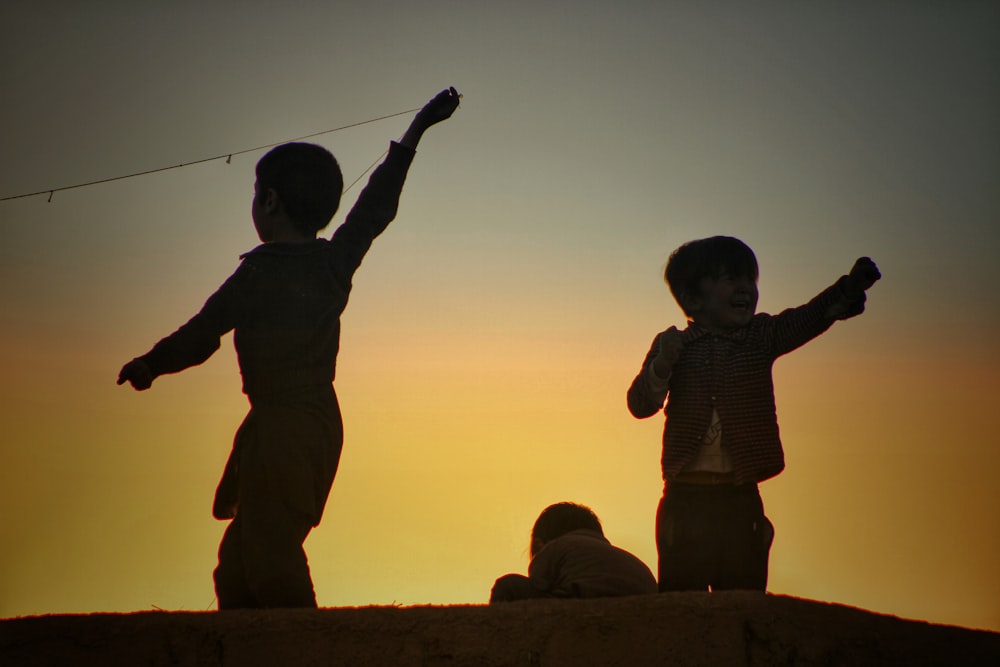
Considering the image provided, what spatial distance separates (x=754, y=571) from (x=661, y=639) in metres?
1.32

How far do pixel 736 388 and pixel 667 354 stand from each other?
326 mm

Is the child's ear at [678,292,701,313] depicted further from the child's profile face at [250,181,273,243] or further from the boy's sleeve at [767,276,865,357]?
the child's profile face at [250,181,273,243]

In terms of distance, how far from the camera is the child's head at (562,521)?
4.82 meters

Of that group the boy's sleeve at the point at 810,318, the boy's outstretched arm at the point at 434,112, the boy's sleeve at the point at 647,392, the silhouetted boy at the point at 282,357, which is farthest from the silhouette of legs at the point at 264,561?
the boy's sleeve at the point at 810,318

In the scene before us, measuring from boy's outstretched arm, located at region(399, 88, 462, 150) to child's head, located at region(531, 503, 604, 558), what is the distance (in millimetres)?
1797

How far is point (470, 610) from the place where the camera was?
114 inches

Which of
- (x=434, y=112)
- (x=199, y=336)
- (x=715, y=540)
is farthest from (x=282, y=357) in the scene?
(x=715, y=540)

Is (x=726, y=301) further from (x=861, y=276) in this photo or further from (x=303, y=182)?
(x=303, y=182)

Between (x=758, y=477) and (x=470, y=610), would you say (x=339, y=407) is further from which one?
(x=758, y=477)

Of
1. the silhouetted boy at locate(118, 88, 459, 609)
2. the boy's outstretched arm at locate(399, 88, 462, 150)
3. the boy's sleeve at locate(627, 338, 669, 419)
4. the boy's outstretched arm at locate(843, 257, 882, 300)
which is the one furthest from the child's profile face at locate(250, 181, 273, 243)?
the boy's outstretched arm at locate(843, 257, 882, 300)

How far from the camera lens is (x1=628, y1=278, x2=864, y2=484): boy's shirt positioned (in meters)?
4.11

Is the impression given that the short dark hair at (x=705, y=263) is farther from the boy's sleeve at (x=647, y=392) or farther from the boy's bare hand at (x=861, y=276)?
the boy's bare hand at (x=861, y=276)

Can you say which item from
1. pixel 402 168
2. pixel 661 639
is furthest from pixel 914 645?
pixel 402 168

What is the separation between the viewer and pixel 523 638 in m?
2.85
